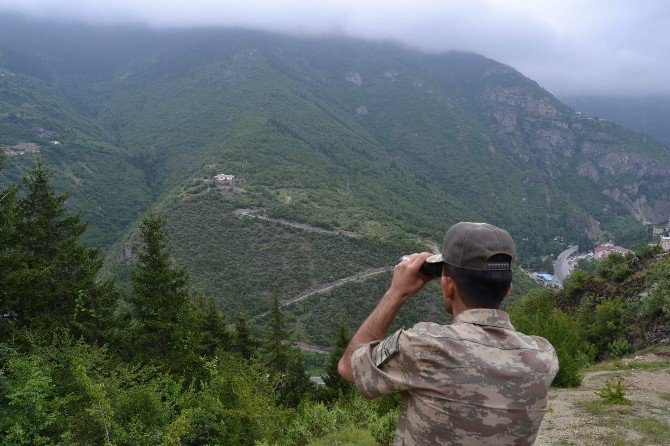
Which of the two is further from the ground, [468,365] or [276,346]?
[468,365]

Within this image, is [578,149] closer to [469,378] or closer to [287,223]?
[287,223]

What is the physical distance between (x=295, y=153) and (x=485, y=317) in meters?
86.1

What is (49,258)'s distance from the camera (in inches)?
462

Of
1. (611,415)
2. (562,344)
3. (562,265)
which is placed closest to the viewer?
(611,415)

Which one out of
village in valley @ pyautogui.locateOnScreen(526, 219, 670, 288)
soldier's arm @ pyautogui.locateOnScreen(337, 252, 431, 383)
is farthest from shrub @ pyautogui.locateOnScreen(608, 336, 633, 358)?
village in valley @ pyautogui.locateOnScreen(526, 219, 670, 288)

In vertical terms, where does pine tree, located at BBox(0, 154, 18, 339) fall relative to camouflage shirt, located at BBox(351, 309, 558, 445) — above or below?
below

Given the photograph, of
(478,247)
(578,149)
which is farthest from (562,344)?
(578,149)

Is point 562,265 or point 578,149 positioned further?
point 578,149

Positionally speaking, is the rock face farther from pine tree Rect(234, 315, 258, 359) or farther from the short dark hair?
the short dark hair

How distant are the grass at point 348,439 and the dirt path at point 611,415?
2.42 m

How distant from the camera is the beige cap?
1646 millimetres

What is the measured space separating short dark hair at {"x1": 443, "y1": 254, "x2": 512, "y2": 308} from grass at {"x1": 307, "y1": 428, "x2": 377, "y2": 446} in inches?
202

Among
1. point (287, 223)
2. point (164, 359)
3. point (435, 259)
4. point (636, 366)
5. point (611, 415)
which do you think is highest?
point (435, 259)

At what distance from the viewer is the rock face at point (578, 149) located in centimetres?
15138
